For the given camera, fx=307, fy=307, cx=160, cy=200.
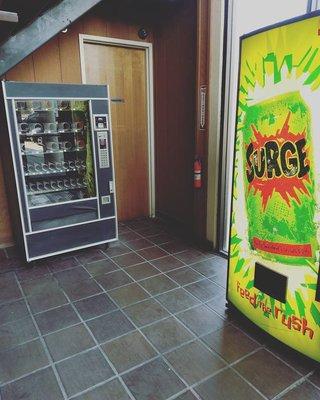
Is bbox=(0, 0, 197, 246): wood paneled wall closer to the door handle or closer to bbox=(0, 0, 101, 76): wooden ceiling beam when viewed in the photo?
the door handle

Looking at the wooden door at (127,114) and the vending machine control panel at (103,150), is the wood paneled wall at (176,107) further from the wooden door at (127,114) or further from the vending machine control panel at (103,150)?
the vending machine control panel at (103,150)

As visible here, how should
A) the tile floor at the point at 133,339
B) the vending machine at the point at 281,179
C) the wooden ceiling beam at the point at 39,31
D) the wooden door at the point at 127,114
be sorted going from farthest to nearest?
the wooden door at the point at 127,114, the wooden ceiling beam at the point at 39,31, the tile floor at the point at 133,339, the vending machine at the point at 281,179

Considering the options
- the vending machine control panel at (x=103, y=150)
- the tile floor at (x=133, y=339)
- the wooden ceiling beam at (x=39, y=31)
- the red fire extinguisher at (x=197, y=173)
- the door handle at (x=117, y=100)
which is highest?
the wooden ceiling beam at (x=39, y=31)

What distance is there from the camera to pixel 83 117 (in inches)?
138

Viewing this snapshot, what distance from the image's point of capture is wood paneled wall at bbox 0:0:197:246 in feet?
11.8

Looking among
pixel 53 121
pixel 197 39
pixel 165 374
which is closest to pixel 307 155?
pixel 165 374

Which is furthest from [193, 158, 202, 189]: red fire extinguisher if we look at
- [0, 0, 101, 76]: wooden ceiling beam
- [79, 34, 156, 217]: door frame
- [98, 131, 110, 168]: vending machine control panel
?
[0, 0, 101, 76]: wooden ceiling beam

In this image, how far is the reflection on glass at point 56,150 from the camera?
329 centimetres

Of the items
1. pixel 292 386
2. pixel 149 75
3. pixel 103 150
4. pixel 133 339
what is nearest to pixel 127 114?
pixel 149 75

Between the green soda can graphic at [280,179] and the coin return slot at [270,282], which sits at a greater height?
the green soda can graphic at [280,179]

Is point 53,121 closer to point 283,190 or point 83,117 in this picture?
point 83,117

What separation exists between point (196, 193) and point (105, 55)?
2161mm

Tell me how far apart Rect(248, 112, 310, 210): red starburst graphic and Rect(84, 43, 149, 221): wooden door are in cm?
266

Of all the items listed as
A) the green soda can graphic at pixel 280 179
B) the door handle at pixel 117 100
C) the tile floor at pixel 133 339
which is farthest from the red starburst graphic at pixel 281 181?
the door handle at pixel 117 100
